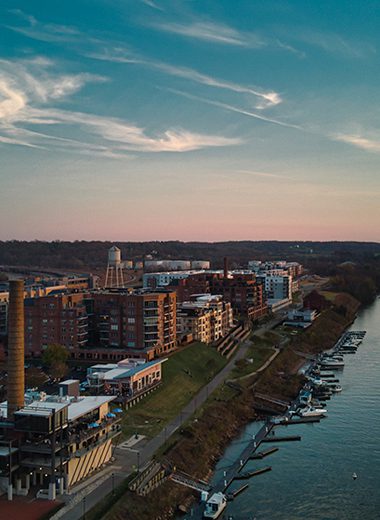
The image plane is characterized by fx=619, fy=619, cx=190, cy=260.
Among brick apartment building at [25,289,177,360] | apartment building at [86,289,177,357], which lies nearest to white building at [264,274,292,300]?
apartment building at [86,289,177,357]

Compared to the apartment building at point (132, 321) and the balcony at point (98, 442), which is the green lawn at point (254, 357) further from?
the balcony at point (98, 442)

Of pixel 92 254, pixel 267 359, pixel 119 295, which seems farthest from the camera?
pixel 92 254

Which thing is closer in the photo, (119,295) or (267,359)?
(119,295)

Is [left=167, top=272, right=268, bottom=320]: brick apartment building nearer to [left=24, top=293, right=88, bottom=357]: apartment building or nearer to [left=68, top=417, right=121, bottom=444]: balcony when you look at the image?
[left=24, top=293, right=88, bottom=357]: apartment building

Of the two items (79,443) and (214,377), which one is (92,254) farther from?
(79,443)

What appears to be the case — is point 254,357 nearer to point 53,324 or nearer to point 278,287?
point 53,324

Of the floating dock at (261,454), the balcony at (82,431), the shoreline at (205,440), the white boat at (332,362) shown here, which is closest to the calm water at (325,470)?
the floating dock at (261,454)

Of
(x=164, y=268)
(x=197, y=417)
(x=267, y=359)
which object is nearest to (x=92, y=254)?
(x=164, y=268)
